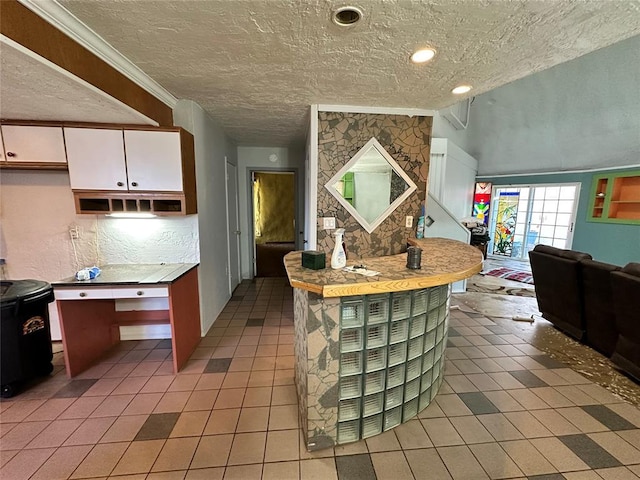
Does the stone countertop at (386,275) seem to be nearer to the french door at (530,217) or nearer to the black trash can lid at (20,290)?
the black trash can lid at (20,290)

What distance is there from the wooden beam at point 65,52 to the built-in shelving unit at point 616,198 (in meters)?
7.62

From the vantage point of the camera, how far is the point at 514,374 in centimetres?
240

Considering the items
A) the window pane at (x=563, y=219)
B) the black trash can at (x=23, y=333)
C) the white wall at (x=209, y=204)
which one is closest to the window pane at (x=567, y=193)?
the window pane at (x=563, y=219)

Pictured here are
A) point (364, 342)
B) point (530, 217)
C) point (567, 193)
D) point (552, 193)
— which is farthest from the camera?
point (530, 217)

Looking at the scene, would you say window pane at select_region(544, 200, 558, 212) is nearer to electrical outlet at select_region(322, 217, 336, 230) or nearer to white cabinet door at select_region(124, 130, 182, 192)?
electrical outlet at select_region(322, 217, 336, 230)

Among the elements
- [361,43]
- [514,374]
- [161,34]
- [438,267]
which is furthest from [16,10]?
[514,374]

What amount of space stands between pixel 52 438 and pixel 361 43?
3130 mm

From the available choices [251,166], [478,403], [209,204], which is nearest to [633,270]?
[478,403]

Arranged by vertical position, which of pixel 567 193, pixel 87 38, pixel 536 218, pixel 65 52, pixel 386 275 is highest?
pixel 87 38

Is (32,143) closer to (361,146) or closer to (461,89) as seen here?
(361,146)

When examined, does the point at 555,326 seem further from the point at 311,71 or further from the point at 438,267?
the point at 311,71

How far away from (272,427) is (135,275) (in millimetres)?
1740

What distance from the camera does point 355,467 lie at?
1.53 meters

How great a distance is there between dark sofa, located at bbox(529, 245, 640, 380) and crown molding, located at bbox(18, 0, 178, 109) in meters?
4.16
